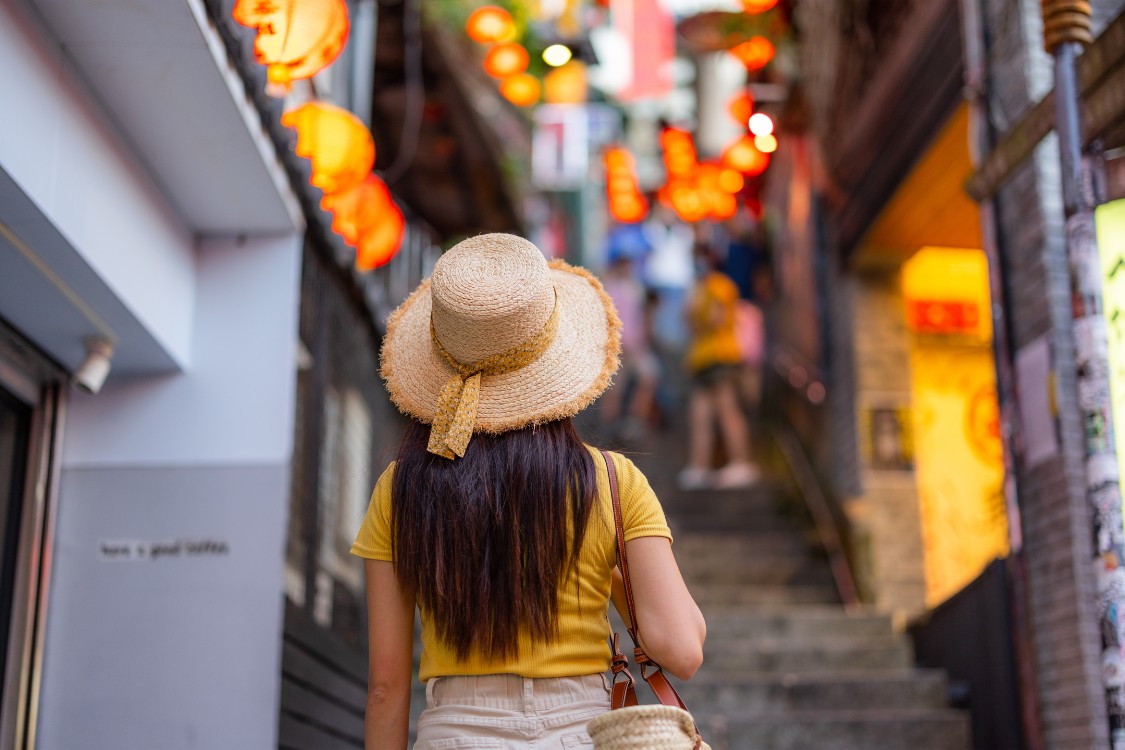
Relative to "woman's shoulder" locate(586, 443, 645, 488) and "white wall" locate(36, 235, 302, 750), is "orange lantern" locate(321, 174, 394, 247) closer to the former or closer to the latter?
"white wall" locate(36, 235, 302, 750)

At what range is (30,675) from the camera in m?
4.67

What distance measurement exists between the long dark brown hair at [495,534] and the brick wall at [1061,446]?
11.3 ft

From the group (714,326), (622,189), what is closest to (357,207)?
(714,326)

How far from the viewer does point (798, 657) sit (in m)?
7.42

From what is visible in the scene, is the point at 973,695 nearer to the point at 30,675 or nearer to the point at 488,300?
the point at 30,675

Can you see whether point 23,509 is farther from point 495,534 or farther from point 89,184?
point 495,534

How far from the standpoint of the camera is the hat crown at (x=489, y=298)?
2.63m

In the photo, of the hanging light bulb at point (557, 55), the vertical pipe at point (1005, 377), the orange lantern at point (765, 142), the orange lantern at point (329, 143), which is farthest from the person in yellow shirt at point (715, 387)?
the orange lantern at point (329, 143)

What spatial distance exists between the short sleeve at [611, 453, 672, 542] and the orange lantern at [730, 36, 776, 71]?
9.55 metres

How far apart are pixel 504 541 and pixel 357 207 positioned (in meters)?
4.28

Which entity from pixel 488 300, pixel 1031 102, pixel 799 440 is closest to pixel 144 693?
pixel 488 300

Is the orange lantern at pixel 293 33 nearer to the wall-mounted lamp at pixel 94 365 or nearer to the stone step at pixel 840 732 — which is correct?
the wall-mounted lamp at pixel 94 365

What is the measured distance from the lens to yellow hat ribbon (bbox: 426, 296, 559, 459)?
2654 millimetres

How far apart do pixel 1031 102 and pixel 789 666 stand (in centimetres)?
341
